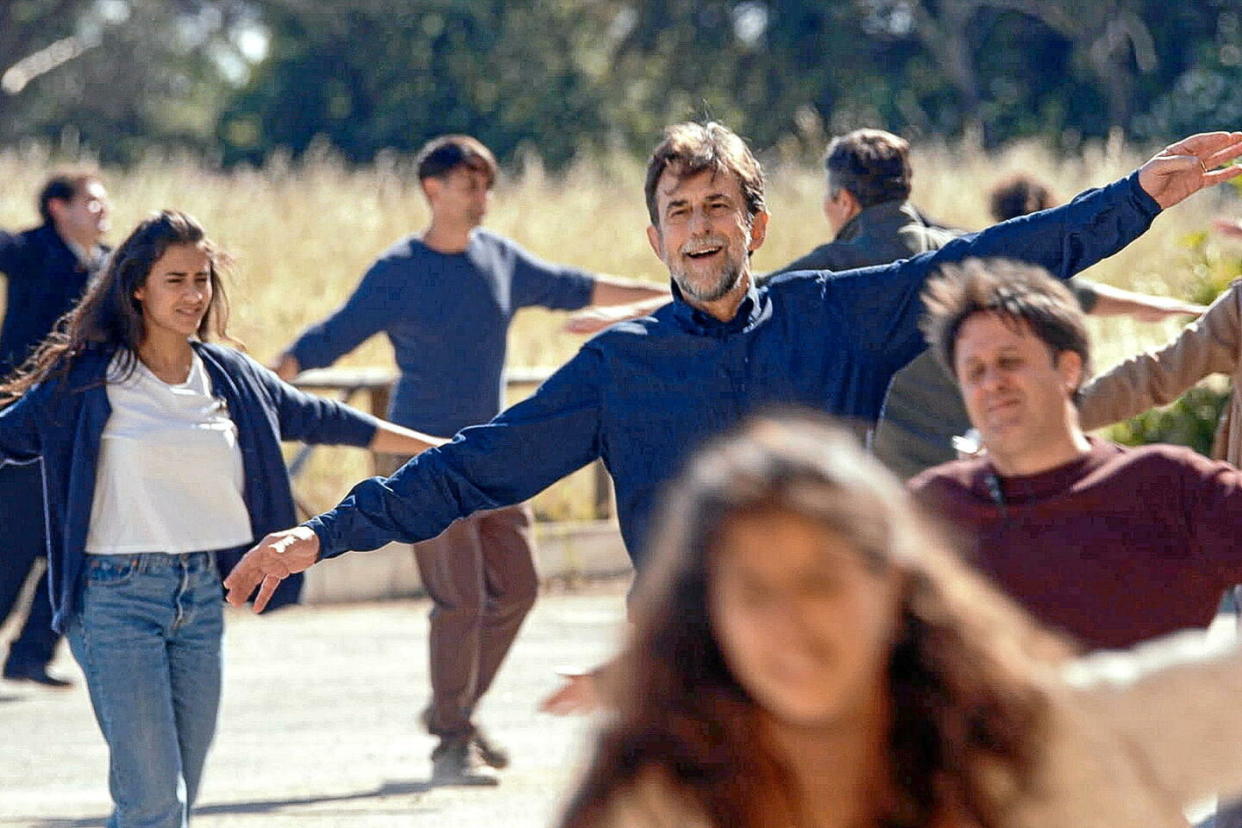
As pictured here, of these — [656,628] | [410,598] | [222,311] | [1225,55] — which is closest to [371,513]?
[222,311]

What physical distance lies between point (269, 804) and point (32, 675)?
8.47 ft

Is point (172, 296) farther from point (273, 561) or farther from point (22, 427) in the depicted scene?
point (273, 561)

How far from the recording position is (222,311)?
6.41 meters

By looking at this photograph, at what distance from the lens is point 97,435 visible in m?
6.02

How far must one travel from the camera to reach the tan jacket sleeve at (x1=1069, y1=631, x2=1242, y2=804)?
2.50m

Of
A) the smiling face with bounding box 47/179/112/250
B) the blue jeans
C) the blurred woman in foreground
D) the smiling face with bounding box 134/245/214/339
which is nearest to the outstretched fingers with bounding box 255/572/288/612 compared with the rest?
the blue jeans

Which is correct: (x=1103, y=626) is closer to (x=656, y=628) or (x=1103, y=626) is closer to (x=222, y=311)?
(x=656, y=628)

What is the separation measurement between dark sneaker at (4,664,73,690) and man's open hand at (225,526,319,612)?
552 cm

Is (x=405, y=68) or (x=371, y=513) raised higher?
(x=405, y=68)

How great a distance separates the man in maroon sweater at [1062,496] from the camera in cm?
392

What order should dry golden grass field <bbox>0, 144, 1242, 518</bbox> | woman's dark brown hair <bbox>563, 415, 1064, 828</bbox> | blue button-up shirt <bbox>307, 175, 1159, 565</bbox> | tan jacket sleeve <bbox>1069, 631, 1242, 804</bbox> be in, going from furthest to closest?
dry golden grass field <bbox>0, 144, 1242, 518</bbox> < blue button-up shirt <bbox>307, 175, 1159, 565</bbox> < tan jacket sleeve <bbox>1069, 631, 1242, 804</bbox> < woman's dark brown hair <bbox>563, 415, 1064, 828</bbox>

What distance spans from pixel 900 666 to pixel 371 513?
8.82ft

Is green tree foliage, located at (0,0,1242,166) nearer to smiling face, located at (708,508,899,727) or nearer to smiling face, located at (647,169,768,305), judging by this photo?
smiling face, located at (647,169,768,305)

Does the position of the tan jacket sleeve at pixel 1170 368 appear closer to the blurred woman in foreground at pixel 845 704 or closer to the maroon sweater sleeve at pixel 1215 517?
the maroon sweater sleeve at pixel 1215 517
